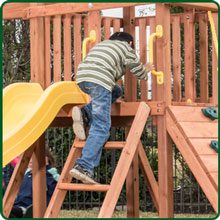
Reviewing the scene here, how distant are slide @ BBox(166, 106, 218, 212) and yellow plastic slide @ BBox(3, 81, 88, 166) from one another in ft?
2.99

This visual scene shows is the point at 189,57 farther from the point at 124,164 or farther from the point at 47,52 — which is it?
the point at 124,164

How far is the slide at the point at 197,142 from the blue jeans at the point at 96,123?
584mm

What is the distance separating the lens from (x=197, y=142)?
5.80 meters

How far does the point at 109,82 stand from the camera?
586cm

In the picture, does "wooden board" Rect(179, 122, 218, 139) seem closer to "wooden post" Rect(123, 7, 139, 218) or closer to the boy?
the boy

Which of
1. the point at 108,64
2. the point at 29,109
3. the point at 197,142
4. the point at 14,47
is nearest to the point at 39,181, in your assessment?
the point at 29,109

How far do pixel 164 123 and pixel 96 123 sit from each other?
0.65 metres

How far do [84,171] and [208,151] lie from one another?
1.15 metres

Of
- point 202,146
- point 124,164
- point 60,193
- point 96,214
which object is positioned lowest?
point 96,214

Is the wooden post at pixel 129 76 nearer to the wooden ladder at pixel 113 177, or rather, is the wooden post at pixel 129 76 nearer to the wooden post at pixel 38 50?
the wooden post at pixel 38 50

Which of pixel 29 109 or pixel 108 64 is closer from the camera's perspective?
pixel 108 64

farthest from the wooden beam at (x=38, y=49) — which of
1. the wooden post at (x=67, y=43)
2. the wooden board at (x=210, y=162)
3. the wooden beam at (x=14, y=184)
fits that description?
the wooden board at (x=210, y=162)

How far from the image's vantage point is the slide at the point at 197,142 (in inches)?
221

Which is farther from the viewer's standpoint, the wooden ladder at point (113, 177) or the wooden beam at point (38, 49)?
the wooden beam at point (38, 49)
